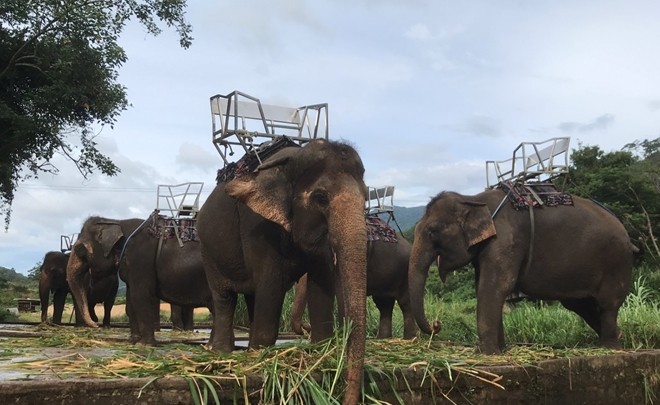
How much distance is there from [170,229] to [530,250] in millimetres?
5107

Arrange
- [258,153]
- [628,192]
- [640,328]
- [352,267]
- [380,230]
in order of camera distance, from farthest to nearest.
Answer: [628,192]
[380,230]
[640,328]
[258,153]
[352,267]

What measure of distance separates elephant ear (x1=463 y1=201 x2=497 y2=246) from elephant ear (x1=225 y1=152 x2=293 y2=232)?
297cm

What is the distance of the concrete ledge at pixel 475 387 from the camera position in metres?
3.73

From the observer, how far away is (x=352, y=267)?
4.49 m

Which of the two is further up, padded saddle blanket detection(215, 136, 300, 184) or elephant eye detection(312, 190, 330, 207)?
padded saddle blanket detection(215, 136, 300, 184)

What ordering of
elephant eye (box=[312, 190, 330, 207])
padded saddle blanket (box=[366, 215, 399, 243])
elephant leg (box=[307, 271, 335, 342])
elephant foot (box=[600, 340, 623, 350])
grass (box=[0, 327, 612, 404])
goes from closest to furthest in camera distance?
grass (box=[0, 327, 612, 404]) < elephant eye (box=[312, 190, 330, 207]) < elephant leg (box=[307, 271, 335, 342]) < elephant foot (box=[600, 340, 623, 350]) < padded saddle blanket (box=[366, 215, 399, 243])

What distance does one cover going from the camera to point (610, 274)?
794cm

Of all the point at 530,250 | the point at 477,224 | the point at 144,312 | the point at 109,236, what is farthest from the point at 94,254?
the point at 530,250

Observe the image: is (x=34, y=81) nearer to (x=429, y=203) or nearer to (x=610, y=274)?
(x=429, y=203)

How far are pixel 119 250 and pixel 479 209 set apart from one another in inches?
229

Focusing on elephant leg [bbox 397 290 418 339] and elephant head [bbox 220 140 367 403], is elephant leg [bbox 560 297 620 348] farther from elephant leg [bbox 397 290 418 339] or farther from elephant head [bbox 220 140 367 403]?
elephant head [bbox 220 140 367 403]

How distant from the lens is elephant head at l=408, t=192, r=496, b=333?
762 centimetres

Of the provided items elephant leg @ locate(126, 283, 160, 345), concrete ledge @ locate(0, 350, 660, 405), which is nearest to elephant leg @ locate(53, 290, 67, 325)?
elephant leg @ locate(126, 283, 160, 345)

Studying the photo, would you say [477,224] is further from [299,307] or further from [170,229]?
[170,229]
